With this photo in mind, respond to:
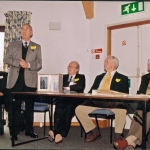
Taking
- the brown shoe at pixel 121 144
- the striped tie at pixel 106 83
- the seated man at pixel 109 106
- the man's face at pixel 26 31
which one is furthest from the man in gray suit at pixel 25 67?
the brown shoe at pixel 121 144

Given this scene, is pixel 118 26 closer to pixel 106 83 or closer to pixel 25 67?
pixel 106 83

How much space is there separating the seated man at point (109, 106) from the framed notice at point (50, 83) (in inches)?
14.7

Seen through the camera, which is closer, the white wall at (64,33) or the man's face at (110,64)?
the man's face at (110,64)

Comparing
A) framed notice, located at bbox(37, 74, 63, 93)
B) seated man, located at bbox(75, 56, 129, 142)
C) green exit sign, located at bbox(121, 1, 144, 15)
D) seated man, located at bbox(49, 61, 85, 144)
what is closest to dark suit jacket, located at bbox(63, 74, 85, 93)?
seated man, located at bbox(49, 61, 85, 144)

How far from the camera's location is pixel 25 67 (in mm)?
3391

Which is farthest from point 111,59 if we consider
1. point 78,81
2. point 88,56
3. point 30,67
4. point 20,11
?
point 20,11

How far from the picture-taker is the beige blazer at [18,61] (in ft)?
11.3

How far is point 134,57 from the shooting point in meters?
4.68

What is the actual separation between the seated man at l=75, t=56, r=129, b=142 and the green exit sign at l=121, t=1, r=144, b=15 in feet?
5.09

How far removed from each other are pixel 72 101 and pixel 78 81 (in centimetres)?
71

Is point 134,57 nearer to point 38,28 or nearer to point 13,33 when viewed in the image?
point 38,28

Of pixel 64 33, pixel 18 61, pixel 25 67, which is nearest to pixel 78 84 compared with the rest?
pixel 25 67

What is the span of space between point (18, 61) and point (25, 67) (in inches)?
5.0

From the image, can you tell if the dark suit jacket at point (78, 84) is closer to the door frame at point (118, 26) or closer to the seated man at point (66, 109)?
the seated man at point (66, 109)
